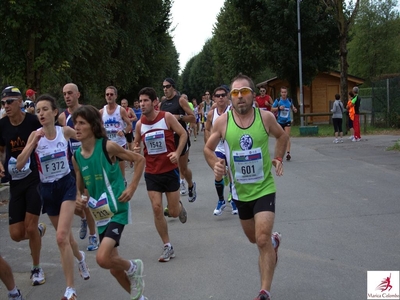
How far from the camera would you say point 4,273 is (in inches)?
210

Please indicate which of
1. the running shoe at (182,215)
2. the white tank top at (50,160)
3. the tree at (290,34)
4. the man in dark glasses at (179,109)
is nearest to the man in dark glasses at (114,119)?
the man in dark glasses at (179,109)

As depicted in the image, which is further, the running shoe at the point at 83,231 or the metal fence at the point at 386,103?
the metal fence at the point at 386,103

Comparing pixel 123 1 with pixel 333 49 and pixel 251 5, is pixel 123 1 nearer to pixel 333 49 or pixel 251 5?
pixel 251 5

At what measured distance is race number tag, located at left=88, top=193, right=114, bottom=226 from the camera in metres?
5.08

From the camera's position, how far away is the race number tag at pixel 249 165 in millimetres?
5237

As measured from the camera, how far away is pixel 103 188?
5.12m

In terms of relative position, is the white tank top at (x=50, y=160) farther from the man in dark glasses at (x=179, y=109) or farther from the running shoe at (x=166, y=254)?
the man in dark glasses at (x=179, y=109)

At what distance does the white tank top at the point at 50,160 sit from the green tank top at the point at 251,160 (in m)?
1.94

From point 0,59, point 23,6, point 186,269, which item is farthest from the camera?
point 0,59

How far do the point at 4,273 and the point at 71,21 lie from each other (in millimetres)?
14616

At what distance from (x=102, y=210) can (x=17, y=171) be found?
1557mm

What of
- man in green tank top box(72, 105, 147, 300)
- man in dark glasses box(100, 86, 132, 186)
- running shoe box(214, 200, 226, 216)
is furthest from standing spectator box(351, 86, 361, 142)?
man in green tank top box(72, 105, 147, 300)

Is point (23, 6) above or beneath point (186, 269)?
above

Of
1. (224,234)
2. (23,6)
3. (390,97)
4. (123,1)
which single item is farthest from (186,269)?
(123,1)
